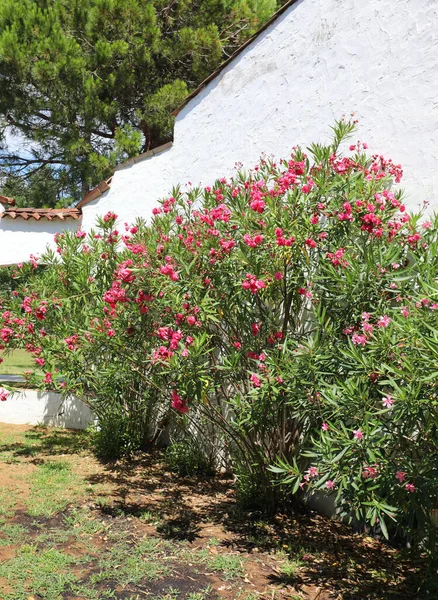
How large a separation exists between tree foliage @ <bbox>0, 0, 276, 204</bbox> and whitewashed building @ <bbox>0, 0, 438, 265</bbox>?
5152 millimetres

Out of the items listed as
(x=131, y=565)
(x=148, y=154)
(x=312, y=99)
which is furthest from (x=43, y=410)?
(x=312, y=99)

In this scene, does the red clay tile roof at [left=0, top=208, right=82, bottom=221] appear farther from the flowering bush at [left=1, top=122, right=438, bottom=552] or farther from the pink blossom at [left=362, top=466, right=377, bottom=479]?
the pink blossom at [left=362, top=466, right=377, bottom=479]

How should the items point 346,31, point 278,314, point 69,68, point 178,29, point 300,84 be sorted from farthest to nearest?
point 178,29
point 69,68
point 300,84
point 346,31
point 278,314

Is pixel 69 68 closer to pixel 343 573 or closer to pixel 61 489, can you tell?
pixel 61 489

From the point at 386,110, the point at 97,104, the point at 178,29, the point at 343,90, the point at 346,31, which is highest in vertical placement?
the point at 178,29

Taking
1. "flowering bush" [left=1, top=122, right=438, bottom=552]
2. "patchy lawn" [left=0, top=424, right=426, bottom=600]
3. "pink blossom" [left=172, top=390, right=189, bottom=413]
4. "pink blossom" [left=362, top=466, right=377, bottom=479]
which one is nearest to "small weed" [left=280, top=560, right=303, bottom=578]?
"patchy lawn" [left=0, top=424, right=426, bottom=600]

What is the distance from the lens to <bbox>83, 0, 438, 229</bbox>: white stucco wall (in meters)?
4.72

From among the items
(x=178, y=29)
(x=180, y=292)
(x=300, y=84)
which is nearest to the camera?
(x=180, y=292)

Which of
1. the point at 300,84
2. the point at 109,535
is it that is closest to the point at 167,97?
the point at 300,84

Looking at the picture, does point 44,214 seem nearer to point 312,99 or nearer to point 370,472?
point 312,99

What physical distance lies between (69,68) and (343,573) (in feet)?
37.6

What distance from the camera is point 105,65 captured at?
1252cm

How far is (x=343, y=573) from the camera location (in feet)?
13.2

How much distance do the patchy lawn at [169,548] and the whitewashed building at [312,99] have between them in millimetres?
2786
